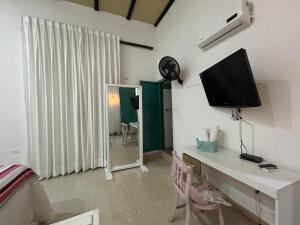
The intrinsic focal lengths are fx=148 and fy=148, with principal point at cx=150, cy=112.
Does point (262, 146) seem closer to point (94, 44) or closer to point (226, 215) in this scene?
point (226, 215)

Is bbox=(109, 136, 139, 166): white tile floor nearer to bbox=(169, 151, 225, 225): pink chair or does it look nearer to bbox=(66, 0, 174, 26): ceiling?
bbox=(169, 151, 225, 225): pink chair

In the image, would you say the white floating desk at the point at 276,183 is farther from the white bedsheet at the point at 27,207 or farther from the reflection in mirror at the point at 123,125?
the reflection in mirror at the point at 123,125

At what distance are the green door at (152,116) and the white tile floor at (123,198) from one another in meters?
0.84

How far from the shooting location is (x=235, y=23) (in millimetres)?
1611

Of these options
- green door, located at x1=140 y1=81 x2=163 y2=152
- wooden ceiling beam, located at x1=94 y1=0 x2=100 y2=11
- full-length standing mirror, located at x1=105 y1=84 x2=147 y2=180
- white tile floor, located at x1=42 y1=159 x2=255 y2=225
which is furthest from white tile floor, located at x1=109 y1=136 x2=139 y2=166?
wooden ceiling beam, located at x1=94 y1=0 x2=100 y2=11

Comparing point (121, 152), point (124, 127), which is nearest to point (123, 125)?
point (124, 127)

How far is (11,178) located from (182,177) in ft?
5.15

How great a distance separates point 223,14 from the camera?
6.18ft

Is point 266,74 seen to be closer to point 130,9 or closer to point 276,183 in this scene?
point 276,183

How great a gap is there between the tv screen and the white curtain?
2.13 meters

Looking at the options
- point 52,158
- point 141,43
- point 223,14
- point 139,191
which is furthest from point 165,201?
point 141,43

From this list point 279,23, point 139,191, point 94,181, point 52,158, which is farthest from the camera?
point 52,158

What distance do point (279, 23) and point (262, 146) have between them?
1186 mm

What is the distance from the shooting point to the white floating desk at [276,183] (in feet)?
3.35
